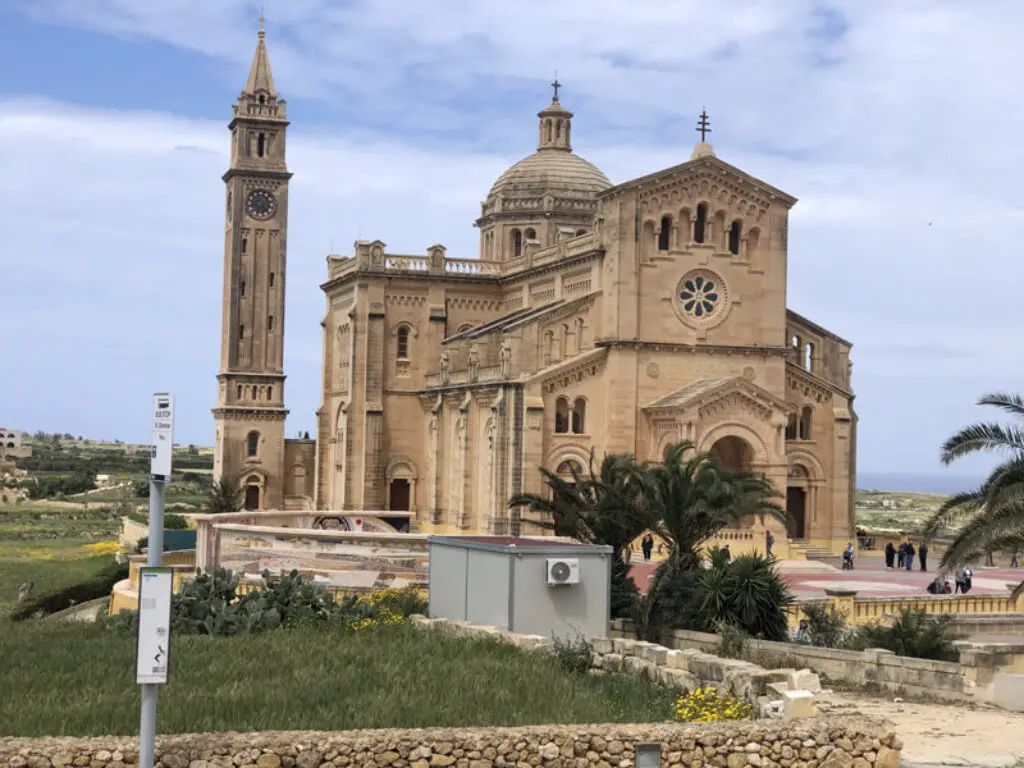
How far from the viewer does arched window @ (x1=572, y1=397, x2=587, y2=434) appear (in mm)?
50375

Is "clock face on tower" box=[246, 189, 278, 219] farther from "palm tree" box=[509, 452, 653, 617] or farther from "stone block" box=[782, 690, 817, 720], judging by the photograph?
"stone block" box=[782, 690, 817, 720]

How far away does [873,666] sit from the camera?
72.1 ft

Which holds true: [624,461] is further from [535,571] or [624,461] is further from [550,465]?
[550,465]

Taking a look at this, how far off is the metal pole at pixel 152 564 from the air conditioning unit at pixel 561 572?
1058cm

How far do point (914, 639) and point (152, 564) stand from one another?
628 inches

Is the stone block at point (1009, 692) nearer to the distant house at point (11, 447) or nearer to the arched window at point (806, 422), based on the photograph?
Answer: the arched window at point (806, 422)

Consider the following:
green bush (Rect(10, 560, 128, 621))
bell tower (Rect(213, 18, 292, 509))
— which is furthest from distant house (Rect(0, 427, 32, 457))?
green bush (Rect(10, 560, 128, 621))

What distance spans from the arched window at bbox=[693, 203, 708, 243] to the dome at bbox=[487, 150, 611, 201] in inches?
698

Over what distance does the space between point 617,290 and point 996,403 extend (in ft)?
85.7

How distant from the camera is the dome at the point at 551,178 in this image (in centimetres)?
6894

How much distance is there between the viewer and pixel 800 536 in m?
52.3

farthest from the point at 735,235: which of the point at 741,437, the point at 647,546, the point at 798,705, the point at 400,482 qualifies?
the point at 798,705

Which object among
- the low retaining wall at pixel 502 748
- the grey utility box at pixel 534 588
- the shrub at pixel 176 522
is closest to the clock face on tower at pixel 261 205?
the shrub at pixel 176 522

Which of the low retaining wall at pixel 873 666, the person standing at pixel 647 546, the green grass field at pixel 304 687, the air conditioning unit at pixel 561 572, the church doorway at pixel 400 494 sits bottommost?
the low retaining wall at pixel 873 666
